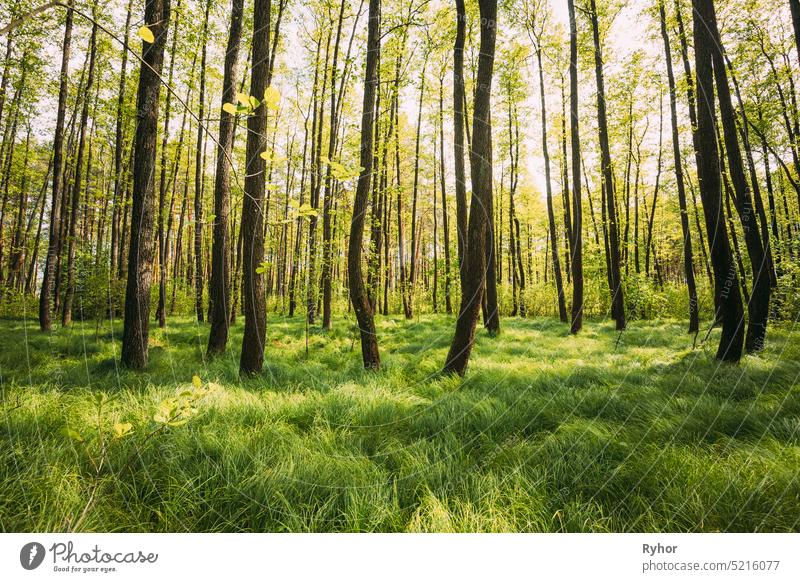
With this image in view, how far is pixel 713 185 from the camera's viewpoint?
16.0 ft

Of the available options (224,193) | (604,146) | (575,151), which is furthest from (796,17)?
(224,193)

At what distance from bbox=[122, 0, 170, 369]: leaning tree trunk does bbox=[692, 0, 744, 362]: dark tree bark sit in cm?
820

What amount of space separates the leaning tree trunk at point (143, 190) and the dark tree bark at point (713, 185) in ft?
26.9

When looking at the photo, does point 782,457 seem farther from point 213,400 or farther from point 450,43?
point 450,43

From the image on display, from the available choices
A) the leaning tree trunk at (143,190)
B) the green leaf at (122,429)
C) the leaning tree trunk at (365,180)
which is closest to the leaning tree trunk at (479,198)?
the leaning tree trunk at (365,180)

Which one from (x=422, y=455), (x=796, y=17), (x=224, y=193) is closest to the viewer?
(x=422, y=455)

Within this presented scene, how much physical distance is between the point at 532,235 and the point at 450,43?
21669 mm

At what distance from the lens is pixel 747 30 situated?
31.8 ft

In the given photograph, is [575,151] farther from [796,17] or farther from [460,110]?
[460,110]

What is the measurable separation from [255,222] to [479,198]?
11.5 ft

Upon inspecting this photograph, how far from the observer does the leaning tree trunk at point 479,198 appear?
4691mm

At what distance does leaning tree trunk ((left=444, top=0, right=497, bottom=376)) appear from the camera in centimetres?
469

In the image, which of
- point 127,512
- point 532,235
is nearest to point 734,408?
point 127,512

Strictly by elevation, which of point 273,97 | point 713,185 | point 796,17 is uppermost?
point 796,17
